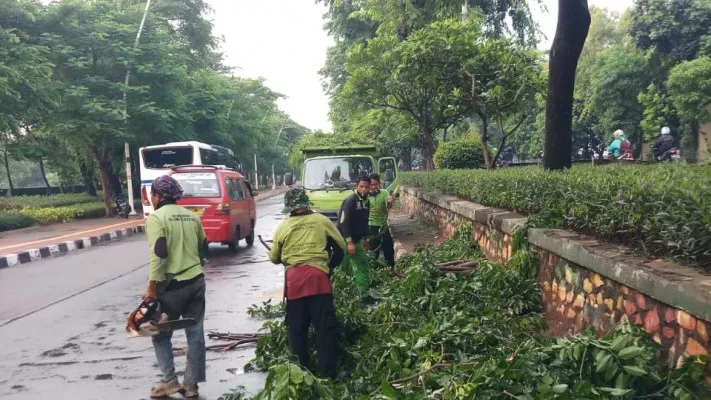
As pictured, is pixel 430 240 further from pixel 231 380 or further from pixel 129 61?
pixel 129 61

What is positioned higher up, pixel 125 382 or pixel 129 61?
pixel 129 61

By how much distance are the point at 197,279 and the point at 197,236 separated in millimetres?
357

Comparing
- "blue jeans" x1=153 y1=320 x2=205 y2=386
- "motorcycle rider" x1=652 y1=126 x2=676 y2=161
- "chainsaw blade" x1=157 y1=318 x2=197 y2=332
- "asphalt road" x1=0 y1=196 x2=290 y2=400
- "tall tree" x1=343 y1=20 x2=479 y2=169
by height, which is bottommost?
"asphalt road" x1=0 y1=196 x2=290 y2=400

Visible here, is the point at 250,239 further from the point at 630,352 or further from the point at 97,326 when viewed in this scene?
the point at 630,352

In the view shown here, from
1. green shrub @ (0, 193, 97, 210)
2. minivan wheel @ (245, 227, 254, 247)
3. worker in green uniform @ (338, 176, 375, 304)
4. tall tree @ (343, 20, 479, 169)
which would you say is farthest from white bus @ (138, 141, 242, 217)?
worker in green uniform @ (338, 176, 375, 304)

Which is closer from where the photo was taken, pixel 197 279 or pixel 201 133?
pixel 197 279

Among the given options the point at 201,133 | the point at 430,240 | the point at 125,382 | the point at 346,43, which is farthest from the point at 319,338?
the point at 201,133

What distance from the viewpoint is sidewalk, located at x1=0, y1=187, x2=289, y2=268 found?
42.2 ft

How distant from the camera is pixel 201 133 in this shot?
101 ft

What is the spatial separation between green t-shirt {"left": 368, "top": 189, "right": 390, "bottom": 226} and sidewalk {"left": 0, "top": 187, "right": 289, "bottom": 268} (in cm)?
823

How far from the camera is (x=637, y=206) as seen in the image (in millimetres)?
3711

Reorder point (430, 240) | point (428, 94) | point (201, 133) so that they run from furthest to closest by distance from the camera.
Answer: point (201, 133) → point (428, 94) → point (430, 240)

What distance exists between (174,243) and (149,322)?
0.62m

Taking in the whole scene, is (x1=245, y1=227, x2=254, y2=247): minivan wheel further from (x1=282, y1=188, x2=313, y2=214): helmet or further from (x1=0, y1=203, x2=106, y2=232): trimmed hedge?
(x1=0, y1=203, x2=106, y2=232): trimmed hedge
